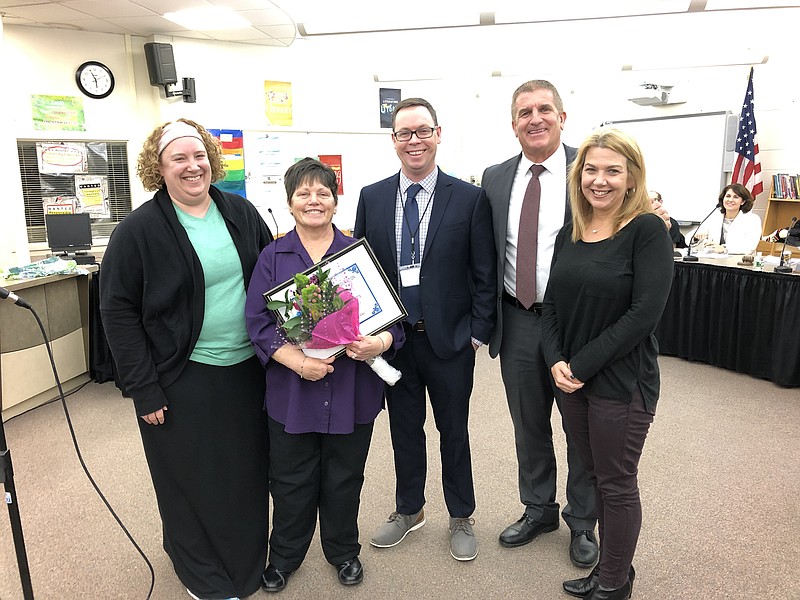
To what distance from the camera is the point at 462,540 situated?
2.39 m

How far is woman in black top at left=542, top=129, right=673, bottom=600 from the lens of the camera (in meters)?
1.78

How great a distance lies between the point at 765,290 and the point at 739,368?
678mm

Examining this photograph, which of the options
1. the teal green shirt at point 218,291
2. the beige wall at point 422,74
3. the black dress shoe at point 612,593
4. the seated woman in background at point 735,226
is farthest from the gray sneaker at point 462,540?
the seated woman in background at point 735,226

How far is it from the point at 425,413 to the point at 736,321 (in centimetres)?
344

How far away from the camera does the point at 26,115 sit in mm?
5594

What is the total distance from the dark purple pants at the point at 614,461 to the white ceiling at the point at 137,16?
4.66 meters

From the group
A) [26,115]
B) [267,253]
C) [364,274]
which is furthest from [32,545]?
[26,115]

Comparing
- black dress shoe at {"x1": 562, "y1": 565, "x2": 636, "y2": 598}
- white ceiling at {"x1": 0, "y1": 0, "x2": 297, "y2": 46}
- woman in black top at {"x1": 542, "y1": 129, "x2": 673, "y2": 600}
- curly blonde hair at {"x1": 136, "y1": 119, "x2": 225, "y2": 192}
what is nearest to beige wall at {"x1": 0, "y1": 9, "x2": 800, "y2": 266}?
white ceiling at {"x1": 0, "y1": 0, "x2": 297, "y2": 46}

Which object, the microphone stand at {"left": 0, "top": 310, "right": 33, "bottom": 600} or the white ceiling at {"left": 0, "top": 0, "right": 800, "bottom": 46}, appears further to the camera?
the white ceiling at {"left": 0, "top": 0, "right": 800, "bottom": 46}

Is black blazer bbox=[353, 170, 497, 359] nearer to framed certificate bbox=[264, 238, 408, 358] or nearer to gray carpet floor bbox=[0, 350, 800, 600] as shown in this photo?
framed certificate bbox=[264, 238, 408, 358]

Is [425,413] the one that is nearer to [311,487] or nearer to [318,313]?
[311,487]

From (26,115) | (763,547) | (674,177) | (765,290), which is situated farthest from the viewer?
(674,177)

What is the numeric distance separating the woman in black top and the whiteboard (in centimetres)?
659

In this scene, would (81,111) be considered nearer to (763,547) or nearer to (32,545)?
(32,545)
